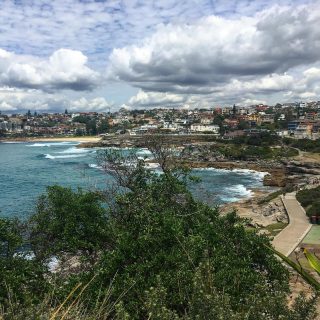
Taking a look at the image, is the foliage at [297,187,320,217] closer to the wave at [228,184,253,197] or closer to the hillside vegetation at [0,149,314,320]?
the wave at [228,184,253,197]

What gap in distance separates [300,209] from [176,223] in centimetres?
2443

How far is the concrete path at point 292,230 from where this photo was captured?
68.7ft

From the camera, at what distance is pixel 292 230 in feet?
81.9

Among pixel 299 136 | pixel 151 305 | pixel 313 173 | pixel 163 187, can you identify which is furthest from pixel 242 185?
pixel 299 136

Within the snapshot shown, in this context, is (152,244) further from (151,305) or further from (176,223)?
(151,305)

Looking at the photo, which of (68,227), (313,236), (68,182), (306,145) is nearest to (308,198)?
(313,236)

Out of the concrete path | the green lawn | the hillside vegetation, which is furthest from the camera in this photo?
the green lawn

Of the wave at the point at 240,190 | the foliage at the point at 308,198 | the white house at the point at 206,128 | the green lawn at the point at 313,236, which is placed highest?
the green lawn at the point at 313,236

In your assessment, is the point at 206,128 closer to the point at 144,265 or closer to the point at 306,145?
the point at 306,145

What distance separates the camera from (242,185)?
50531 millimetres

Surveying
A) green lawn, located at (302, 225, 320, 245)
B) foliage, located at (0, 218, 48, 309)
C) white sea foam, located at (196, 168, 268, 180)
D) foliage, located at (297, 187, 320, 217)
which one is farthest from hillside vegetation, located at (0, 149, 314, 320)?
white sea foam, located at (196, 168, 268, 180)

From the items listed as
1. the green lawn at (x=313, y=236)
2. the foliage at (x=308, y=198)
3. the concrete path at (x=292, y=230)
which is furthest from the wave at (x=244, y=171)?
the green lawn at (x=313, y=236)

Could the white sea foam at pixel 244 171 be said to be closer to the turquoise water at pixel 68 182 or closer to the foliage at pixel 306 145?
the turquoise water at pixel 68 182

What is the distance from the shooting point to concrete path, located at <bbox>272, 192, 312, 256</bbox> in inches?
825
